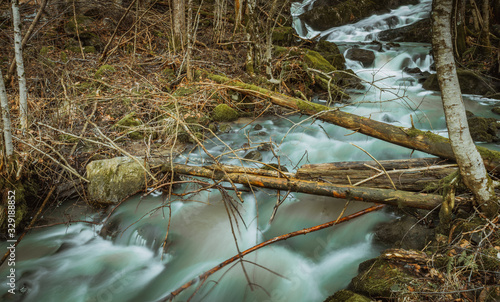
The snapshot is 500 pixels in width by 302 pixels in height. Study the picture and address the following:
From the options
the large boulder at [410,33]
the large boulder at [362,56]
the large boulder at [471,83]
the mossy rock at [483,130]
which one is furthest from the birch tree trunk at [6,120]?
the large boulder at [410,33]

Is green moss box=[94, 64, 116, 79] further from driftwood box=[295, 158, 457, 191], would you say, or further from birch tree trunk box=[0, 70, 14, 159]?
driftwood box=[295, 158, 457, 191]

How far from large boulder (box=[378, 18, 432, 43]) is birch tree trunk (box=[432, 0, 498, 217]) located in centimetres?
1355

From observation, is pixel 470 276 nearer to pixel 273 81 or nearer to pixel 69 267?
pixel 69 267

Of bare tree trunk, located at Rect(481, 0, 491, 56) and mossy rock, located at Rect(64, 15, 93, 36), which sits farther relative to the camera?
bare tree trunk, located at Rect(481, 0, 491, 56)

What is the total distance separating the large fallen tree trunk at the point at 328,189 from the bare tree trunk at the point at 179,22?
680 centimetres

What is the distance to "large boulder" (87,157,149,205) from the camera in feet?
15.6

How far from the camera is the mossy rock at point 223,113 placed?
308 inches

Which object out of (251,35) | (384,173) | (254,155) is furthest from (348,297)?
(251,35)

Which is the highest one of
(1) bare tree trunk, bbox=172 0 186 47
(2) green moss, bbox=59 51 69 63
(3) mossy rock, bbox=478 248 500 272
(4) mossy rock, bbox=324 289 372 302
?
(1) bare tree trunk, bbox=172 0 186 47

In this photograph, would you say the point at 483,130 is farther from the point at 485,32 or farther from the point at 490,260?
the point at 485,32

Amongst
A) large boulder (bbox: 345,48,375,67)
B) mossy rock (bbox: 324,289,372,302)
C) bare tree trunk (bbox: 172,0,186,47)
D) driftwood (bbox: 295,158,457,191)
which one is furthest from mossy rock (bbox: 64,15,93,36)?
mossy rock (bbox: 324,289,372,302)

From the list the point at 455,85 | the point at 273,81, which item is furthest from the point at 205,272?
the point at 273,81

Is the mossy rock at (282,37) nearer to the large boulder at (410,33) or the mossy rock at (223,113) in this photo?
the large boulder at (410,33)

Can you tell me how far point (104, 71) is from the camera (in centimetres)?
816
